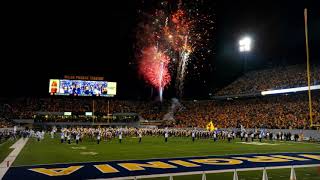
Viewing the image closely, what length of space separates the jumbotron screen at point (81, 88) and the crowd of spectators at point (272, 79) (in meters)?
19.9

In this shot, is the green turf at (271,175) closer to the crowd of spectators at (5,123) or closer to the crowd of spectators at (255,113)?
→ the crowd of spectators at (255,113)

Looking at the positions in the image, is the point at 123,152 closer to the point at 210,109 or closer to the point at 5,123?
the point at 5,123

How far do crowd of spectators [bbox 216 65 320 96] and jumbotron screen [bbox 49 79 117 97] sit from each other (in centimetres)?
1989

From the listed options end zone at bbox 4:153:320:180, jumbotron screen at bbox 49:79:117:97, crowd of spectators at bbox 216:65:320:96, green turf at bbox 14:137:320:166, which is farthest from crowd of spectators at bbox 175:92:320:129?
end zone at bbox 4:153:320:180

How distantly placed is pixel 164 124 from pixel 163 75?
428 inches

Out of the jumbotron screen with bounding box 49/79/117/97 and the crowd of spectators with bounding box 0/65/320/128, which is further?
the jumbotron screen with bounding box 49/79/117/97

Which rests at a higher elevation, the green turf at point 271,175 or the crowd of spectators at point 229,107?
the crowd of spectators at point 229,107

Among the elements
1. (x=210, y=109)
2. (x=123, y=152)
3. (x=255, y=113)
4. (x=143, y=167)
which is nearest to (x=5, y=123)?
(x=210, y=109)

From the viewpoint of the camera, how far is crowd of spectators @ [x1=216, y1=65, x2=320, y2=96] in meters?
46.9

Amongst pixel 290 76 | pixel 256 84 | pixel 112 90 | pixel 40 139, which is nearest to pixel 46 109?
pixel 112 90

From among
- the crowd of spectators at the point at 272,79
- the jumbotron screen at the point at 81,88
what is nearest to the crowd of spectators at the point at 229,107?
the crowd of spectators at the point at 272,79

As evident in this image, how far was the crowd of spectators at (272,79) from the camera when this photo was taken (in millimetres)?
46875

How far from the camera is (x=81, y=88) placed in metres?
61.2

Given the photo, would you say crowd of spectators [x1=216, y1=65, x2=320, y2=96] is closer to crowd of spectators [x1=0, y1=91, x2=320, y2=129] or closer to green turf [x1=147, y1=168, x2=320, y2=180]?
crowd of spectators [x1=0, y1=91, x2=320, y2=129]
